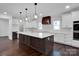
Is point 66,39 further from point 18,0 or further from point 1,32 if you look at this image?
point 1,32

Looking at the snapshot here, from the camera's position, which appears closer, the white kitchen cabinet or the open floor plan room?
the open floor plan room

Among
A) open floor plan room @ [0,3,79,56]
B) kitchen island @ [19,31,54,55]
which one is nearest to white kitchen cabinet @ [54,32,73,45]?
open floor plan room @ [0,3,79,56]

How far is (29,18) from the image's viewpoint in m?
2.08

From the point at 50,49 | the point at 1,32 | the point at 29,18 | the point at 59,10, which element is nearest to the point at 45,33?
the point at 50,49

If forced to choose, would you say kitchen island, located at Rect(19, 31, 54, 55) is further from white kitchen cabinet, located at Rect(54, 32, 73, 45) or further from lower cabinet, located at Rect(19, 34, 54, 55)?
white kitchen cabinet, located at Rect(54, 32, 73, 45)

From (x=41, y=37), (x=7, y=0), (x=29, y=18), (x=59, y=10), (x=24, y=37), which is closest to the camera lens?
(x=7, y=0)

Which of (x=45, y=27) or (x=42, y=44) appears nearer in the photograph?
(x=45, y=27)

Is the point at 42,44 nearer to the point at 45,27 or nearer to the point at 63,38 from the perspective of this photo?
the point at 45,27

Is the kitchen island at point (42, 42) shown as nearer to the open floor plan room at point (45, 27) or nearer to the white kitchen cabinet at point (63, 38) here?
the open floor plan room at point (45, 27)

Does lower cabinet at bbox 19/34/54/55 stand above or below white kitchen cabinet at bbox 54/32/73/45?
below

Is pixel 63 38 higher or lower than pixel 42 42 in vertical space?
higher

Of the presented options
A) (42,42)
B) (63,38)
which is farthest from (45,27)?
(63,38)

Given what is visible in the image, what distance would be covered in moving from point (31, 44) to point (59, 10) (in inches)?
61.4

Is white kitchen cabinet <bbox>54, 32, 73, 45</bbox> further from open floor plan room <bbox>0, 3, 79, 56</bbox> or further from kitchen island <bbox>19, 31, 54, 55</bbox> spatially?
kitchen island <bbox>19, 31, 54, 55</bbox>
